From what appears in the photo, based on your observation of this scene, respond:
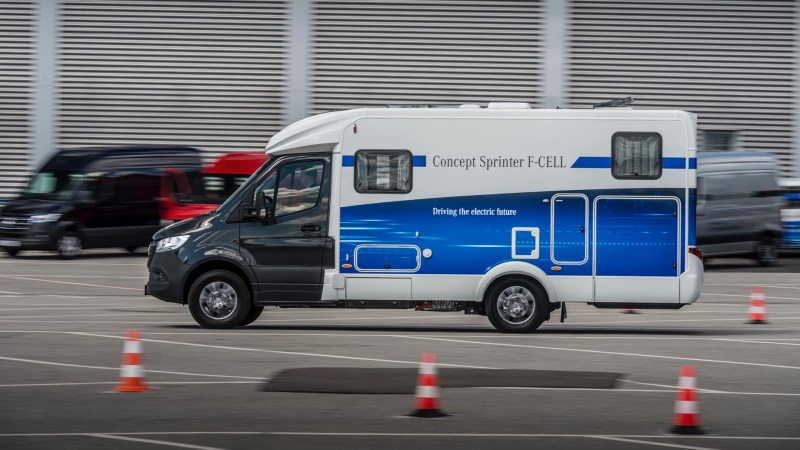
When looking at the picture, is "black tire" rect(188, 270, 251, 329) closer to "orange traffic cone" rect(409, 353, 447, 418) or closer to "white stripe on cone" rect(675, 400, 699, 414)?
"orange traffic cone" rect(409, 353, 447, 418)

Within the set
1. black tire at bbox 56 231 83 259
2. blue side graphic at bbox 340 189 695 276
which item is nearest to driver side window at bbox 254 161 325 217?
blue side graphic at bbox 340 189 695 276

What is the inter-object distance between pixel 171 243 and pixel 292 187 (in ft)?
5.32

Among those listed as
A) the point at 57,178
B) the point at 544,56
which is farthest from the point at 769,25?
the point at 57,178

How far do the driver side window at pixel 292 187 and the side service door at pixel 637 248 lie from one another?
3.39m

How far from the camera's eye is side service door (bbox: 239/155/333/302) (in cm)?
1566

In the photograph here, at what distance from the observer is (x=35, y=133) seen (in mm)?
35156

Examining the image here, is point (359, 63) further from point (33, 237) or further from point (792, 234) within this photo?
point (792, 234)

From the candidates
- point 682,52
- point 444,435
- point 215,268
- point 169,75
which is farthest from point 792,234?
point 444,435

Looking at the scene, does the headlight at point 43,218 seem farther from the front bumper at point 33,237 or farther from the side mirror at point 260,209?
the side mirror at point 260,209

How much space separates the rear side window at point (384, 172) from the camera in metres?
15.6

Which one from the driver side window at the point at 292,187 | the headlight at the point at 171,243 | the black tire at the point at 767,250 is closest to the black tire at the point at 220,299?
the headlight at the point at 171,243

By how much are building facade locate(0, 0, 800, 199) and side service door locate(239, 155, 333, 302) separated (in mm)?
18771

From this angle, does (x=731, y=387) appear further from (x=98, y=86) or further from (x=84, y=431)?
(x=98, y=86)

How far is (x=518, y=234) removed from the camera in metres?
15.5
